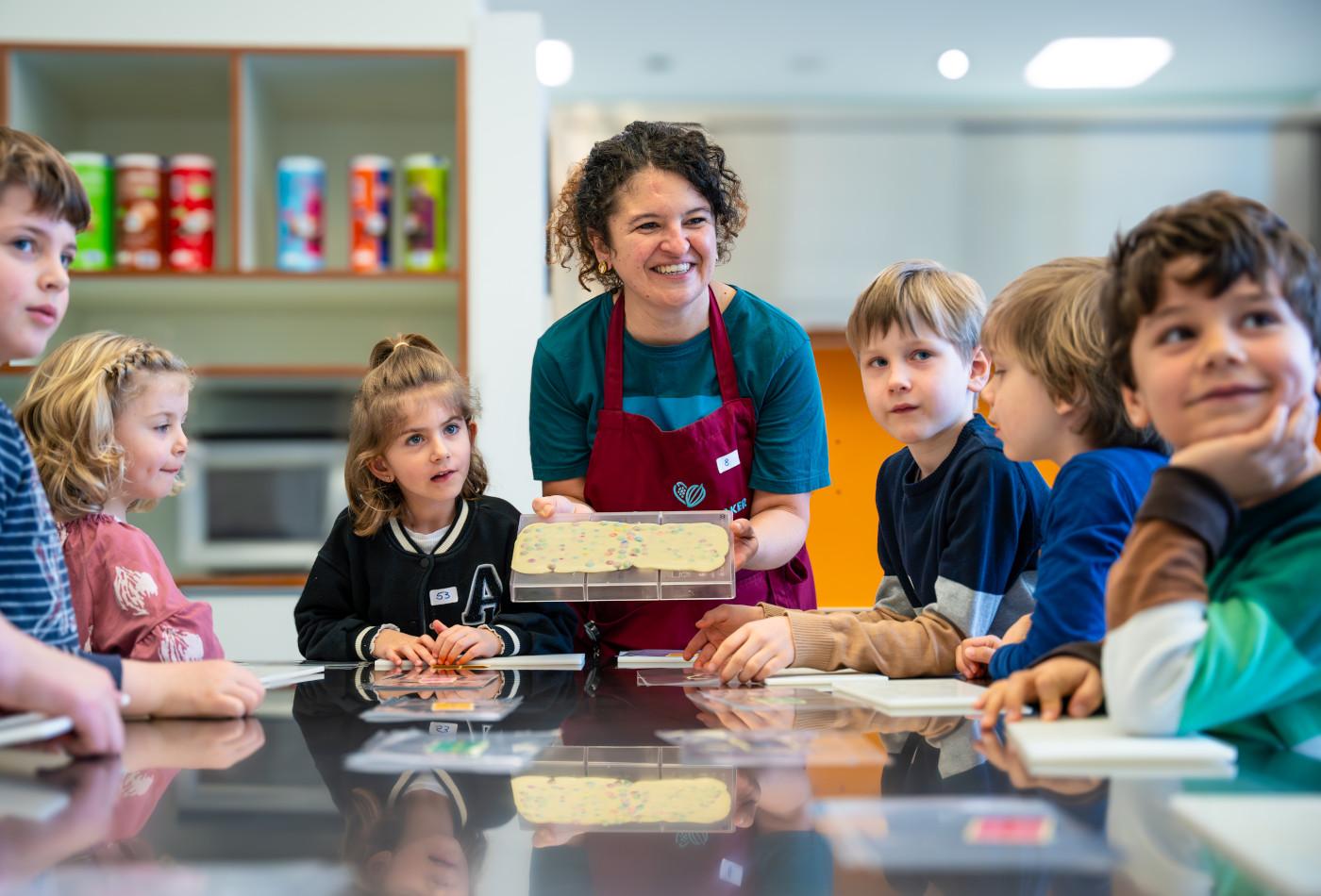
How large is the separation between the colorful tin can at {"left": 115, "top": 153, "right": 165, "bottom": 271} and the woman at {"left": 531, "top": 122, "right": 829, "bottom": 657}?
1481mm

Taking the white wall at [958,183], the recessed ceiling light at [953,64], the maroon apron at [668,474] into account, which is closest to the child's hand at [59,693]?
the maroon apron at [668,474]

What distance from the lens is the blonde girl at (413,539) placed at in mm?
1395

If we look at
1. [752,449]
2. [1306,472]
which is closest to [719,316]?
[752,449]

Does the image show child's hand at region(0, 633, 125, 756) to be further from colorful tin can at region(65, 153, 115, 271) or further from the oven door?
colorful tin can at region(65, 153, 115, 271)

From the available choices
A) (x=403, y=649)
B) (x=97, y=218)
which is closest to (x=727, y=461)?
(x=403, y=649)

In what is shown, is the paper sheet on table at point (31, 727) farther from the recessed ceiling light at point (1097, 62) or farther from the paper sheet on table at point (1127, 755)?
the recessed ceiling light at point (1097, 62)

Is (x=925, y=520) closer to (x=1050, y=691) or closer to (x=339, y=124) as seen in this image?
(x=1050, y=691)

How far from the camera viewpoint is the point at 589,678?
104 centimetres

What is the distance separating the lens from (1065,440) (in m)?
1.04

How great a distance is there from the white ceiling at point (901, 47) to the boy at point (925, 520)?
5.06 feet

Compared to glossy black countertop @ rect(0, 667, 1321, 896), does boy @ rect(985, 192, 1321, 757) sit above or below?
above

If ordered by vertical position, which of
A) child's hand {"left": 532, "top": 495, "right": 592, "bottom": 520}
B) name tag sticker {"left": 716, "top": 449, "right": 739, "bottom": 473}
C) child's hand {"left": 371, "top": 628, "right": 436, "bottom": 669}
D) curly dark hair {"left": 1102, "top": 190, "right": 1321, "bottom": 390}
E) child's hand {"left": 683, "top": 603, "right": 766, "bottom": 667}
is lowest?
child's hand {"left": 371, "top": 628, "right": 436, "bottom": 669}

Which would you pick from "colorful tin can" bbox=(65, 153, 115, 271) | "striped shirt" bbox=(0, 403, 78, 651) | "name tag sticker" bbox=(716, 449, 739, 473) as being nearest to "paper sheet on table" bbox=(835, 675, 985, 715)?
"name tag sticker" bbox=(716, 449, 739, 473)

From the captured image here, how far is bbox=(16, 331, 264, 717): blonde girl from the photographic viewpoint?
115 centimetres
